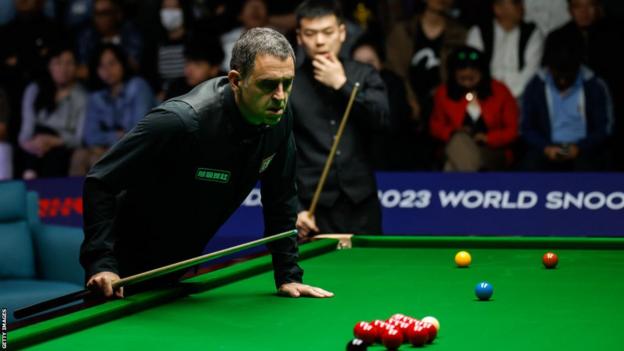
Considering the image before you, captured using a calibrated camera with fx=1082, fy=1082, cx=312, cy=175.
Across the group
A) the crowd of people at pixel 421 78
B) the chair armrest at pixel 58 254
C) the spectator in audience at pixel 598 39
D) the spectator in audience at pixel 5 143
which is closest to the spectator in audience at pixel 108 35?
the crowd of people at pixel 421 78

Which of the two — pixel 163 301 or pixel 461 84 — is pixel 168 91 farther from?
pixel 163 301

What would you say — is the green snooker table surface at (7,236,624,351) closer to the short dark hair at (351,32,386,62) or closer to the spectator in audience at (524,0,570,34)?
the short dark hair at (351,32,386,62)

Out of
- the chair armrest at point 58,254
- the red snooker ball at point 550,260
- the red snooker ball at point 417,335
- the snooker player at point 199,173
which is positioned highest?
the snooker player at point 199,173

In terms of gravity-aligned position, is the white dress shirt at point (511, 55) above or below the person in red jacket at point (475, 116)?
above

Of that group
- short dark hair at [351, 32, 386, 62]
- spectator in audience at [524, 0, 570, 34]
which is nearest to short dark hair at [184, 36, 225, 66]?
short dark hair at [351, 32, 386, 62]

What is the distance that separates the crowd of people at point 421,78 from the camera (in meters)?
6.98

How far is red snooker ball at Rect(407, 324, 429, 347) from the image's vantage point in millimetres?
2527

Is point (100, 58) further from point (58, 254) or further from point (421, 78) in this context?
point (58, 254)

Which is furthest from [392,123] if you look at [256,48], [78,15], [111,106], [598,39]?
[256,48]

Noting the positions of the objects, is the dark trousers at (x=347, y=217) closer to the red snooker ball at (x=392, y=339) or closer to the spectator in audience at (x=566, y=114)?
the spectator in audience at (x=566, y=114)

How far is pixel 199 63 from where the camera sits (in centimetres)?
742

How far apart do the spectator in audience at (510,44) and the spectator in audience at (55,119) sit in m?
3.21

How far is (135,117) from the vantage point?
8117 millimetres

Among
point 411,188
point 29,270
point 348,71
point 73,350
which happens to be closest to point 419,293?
point 73,350
